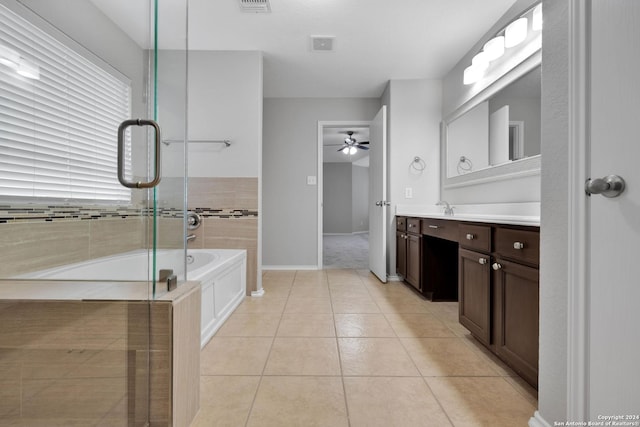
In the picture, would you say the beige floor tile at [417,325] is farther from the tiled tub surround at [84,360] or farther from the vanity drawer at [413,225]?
the tiled tub surround at [84,360]

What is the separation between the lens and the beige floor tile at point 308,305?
7.91 ft

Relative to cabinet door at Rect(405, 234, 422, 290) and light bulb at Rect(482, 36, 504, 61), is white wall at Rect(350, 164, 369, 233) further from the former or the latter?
light bulb at Rect(482, 36, 504, 61)

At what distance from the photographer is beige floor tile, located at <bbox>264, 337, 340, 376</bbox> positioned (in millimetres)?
1501

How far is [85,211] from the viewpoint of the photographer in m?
1.63

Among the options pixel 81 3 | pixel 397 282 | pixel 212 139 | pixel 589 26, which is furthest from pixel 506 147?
pixel 81 3

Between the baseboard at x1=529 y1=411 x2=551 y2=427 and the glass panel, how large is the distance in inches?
51.4

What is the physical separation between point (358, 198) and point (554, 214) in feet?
30.1

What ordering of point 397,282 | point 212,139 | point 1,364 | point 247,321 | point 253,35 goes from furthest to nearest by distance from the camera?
point 397,282, point 212,139, point 253,35, point 247,321, point 1,364

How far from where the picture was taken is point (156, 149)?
0.92m

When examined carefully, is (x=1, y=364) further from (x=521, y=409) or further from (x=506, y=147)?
(x=506, y=147)

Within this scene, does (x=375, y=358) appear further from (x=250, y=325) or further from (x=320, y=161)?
(x=320, y=161)

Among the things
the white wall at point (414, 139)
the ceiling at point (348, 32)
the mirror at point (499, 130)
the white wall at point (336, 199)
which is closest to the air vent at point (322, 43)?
the ceiling at point (348, 32)

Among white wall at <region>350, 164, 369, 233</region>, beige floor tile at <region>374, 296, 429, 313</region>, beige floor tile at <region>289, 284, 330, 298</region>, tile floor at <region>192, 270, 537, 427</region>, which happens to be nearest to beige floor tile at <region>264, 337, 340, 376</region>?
tile floor at <region>192, 270, 537, 427</region>

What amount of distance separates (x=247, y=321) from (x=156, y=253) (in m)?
1.43
